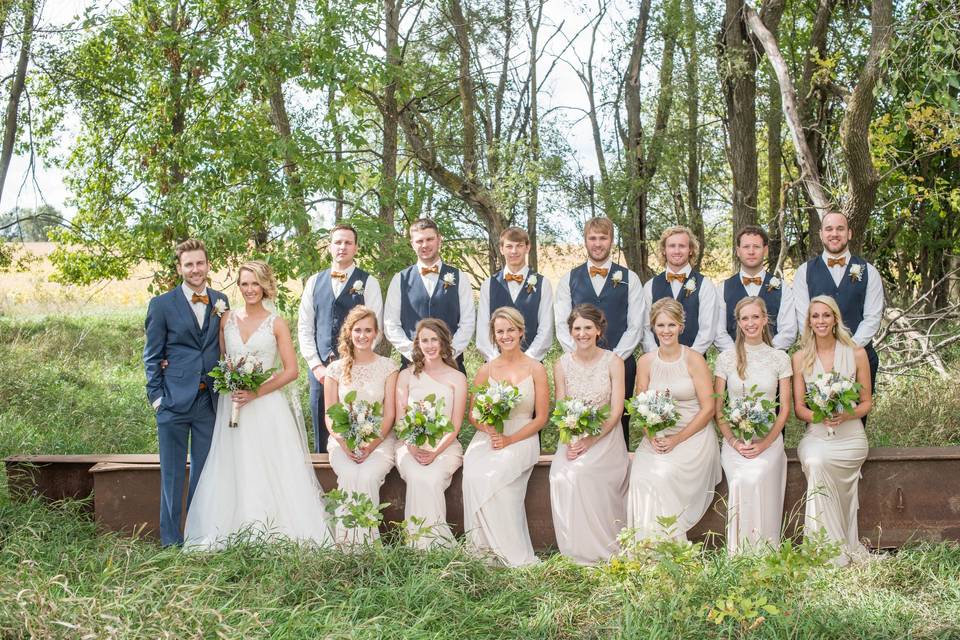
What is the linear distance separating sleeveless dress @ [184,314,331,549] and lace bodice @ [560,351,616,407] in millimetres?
1693

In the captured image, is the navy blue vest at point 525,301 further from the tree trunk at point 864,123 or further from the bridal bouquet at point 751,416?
the tree trunk at point 864,123

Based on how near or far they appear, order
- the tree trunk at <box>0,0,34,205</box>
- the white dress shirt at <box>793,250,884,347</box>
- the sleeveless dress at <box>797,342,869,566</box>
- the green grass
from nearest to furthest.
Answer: the green grass, the sleeveless dress at <box>797,342,869,566</box>, the white dress shirt at <box>793,250,884,347</box>, the tree trunk at <box>0,0,34,205</box>

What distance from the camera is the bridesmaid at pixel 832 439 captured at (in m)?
5.10

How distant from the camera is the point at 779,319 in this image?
601 cm

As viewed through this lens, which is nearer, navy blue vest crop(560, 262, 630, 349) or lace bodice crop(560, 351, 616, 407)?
lace bodice crop(560, 351, 616, 407)

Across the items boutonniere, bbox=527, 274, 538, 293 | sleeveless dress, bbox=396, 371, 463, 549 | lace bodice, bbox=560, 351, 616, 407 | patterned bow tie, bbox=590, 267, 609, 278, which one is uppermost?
patterned bow tie, bbox=590, 267, 609, 278

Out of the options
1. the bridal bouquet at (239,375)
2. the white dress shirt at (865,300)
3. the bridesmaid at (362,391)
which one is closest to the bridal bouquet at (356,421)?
the bridesmaid at (362,391)

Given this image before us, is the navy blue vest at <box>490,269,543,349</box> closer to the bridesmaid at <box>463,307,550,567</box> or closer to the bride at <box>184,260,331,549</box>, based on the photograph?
the bridesmaid at <box>463,307,550,567</box>

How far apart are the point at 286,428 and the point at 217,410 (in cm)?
45

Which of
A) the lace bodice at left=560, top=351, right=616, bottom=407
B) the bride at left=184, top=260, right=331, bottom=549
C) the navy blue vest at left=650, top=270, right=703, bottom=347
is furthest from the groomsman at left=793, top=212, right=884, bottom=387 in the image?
the bride at left=184, top=260, right=331, bottom=549

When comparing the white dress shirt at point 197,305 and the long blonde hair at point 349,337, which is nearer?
the white dress shirt at point 197,305

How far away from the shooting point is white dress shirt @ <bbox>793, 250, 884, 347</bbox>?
19.0 feet

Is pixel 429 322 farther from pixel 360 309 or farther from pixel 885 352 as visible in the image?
pixel 885 352

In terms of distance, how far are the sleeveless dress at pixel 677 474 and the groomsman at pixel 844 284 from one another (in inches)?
40.7
